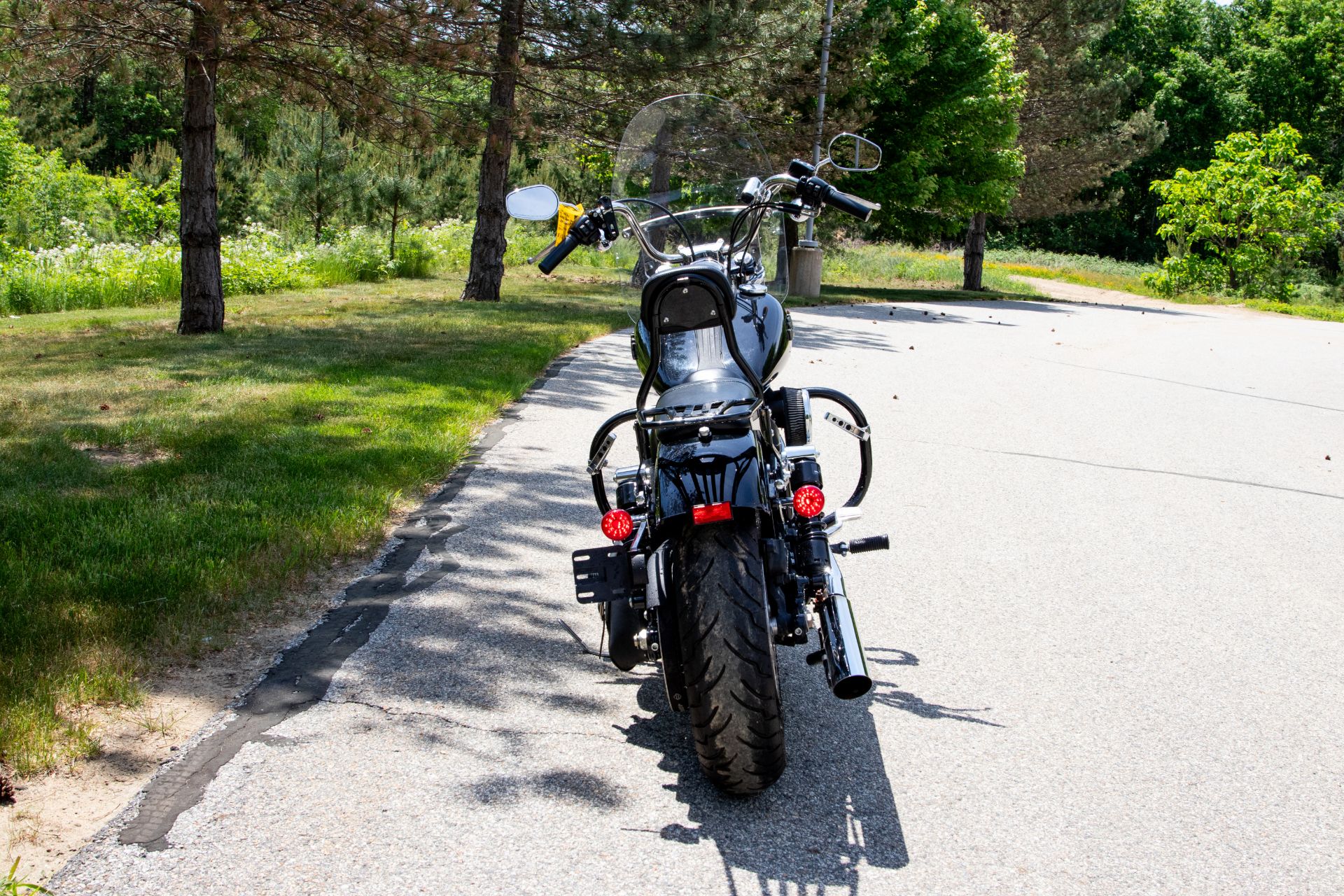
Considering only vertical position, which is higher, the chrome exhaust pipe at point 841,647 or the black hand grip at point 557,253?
the black hand grip at point 557,253

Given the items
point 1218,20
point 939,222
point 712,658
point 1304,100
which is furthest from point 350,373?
point 1218,20

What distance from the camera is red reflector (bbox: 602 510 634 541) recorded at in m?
3.41

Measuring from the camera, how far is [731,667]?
2.92 meters

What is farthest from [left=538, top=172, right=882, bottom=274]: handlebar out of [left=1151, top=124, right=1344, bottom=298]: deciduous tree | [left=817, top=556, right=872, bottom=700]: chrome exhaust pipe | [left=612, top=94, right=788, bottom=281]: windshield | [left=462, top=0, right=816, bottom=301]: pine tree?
[left=1151, top=124, right=1344, bottom=298]: deciduous tree

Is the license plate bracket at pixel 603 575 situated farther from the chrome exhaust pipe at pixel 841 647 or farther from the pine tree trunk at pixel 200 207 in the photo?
the pine tree trunk at pixel 200 207

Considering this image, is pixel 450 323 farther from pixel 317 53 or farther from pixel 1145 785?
pixel 1145 785

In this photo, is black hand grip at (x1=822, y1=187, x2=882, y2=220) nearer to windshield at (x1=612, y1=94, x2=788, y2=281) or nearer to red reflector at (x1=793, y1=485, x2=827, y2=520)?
windshield at (x1=612, y1=94, x2=788, y2=281)

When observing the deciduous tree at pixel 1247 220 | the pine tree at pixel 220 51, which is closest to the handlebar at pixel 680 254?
the pine tree at pixel 220 51

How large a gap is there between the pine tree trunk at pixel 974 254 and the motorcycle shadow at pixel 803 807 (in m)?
33.1

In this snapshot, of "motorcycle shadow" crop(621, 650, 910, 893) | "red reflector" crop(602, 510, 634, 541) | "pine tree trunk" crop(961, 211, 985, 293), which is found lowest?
"motorcycle shadow" crop(621, 650, 910, 893)

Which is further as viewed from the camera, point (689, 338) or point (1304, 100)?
point (1304, 100)

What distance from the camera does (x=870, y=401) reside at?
10.6 metres

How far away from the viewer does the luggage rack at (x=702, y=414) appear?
328cm

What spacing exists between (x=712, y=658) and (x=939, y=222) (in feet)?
95.2
